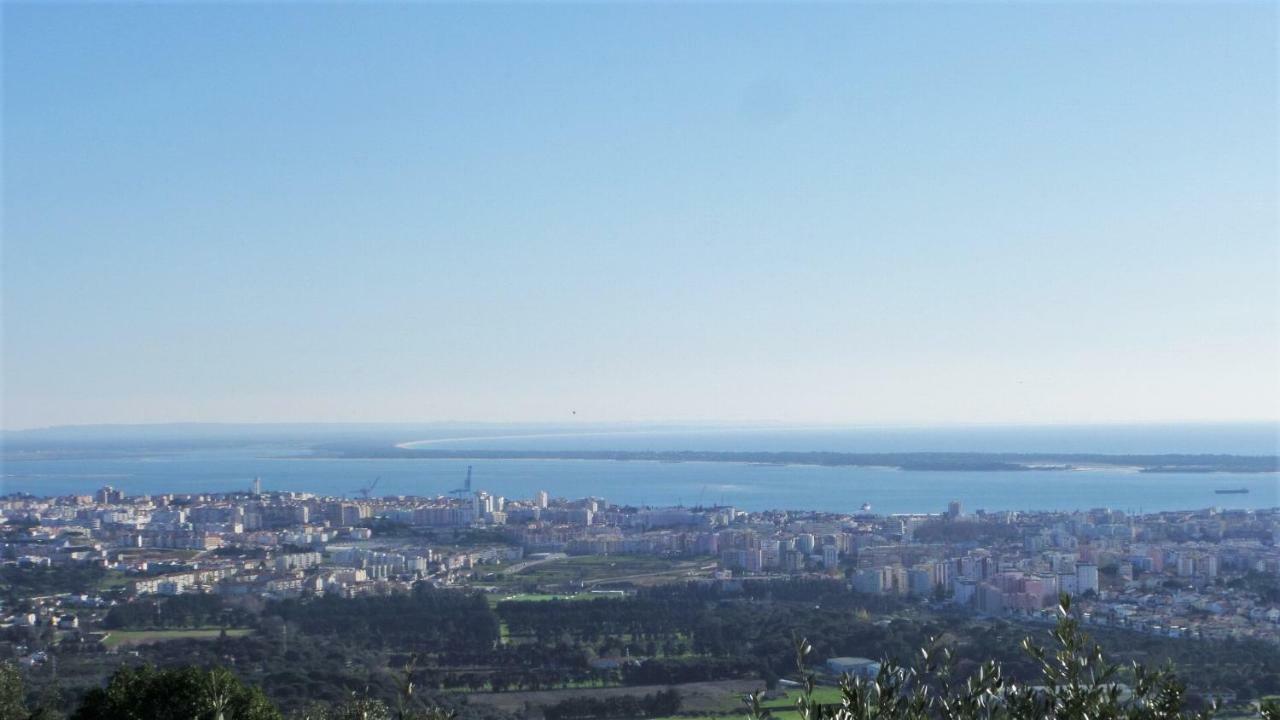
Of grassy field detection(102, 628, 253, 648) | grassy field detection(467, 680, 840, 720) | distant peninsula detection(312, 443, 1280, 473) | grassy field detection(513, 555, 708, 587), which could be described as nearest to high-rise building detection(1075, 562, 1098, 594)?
grassy field detection(467, 680, 840, 720)

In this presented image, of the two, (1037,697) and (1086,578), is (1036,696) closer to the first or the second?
(1037,697)

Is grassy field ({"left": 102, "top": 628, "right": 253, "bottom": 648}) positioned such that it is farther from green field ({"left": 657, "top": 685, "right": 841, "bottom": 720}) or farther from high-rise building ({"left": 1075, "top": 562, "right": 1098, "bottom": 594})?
high-rise building ({"left": 1075, "top": 562, "right": 1098, "bottom": 594})

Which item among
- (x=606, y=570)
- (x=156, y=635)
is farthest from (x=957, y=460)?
(x=156, y=635)

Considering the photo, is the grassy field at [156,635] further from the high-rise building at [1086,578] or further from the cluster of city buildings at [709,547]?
the high-rise building at [1086,578]

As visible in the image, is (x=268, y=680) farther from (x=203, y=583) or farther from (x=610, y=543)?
(x=610, y=543)

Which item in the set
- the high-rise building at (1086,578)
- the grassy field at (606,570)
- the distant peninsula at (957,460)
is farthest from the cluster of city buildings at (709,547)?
the distant peninsula at (957,460)

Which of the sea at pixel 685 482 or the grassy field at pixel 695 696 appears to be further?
the sea at pixel 685 482
